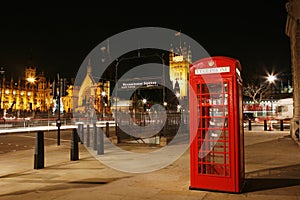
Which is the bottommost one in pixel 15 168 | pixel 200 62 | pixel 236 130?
pixel 15 168

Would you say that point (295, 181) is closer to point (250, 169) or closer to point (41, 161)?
point (250, 169)

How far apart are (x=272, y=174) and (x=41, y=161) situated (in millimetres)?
6108

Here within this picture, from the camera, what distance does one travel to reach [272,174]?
7.34 m

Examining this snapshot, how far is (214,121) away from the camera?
6.39 metres

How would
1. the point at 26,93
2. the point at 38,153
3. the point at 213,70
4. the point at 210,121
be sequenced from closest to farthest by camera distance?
the point at 213,70
the point at 210,121
the point at 38,153
the point at 26,93

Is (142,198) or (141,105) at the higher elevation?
(141,105)

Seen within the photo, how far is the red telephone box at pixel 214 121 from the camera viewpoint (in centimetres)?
571

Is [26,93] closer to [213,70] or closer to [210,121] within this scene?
[210,121]

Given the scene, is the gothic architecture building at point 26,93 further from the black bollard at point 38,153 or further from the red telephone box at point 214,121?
the red telephone box at point 214,121

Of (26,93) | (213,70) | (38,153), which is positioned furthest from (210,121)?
(26,93)

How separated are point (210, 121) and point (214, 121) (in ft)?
0.46

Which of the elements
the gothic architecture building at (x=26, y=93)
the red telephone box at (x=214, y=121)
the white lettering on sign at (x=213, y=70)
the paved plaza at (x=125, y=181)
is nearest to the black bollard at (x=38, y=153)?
the paved plaza at (x=125, y=181)

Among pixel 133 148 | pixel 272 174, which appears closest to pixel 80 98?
pixel 133 148

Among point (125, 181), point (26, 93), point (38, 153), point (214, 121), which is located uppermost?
point (26, 93)
